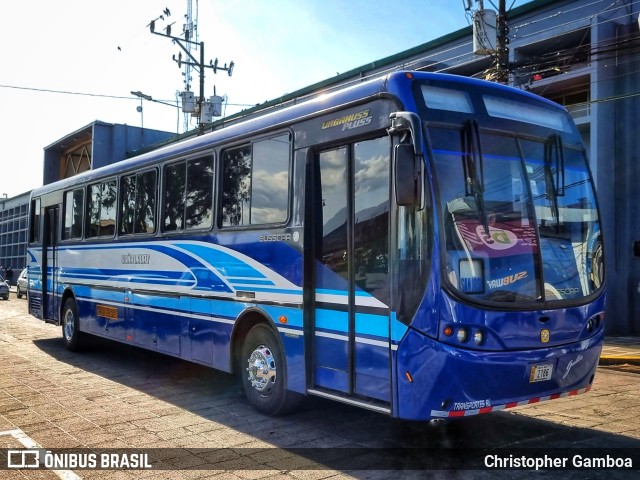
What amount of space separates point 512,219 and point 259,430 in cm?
336

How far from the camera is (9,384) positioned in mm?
9141

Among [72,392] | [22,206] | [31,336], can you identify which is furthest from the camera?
[22,206]

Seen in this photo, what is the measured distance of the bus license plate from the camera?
18.0 ft

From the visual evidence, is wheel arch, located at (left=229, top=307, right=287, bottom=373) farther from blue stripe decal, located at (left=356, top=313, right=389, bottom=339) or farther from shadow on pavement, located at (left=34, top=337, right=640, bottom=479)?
blue stripe decal, located at (left=356, top=313, right=389, bottom=339)

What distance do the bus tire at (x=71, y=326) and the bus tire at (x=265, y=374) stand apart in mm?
6126

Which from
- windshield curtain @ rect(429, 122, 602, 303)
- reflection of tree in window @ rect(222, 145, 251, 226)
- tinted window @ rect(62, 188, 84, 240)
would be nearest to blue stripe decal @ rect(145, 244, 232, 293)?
reflection of tree in window @ rect(222, 145, 251, 226)

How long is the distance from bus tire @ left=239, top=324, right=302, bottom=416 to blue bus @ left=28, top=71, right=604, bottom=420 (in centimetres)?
2

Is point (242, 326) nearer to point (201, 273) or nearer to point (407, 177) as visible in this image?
point (201, 273)

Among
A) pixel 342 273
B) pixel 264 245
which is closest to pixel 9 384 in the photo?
pixel 264 245

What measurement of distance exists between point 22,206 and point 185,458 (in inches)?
1915

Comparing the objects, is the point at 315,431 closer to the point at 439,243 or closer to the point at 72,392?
the point at 439,243

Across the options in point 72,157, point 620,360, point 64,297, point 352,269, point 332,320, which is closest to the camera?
point 352,269

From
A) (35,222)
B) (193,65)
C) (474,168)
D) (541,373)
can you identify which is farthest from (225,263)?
(193,65)

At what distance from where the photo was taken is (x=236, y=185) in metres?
7.84
